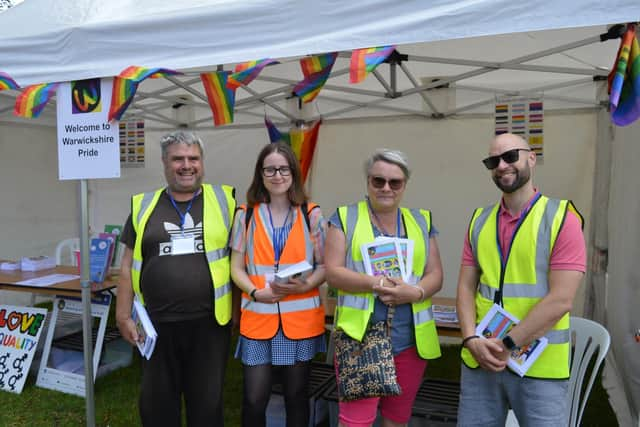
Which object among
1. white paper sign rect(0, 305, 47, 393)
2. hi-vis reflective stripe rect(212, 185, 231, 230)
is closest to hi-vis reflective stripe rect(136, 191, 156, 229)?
hi-vis reflective stripe rect(212, 185, 231, 230)

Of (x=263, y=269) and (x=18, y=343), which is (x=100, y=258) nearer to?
(x=18, y=343)

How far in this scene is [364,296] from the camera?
1.99 meters

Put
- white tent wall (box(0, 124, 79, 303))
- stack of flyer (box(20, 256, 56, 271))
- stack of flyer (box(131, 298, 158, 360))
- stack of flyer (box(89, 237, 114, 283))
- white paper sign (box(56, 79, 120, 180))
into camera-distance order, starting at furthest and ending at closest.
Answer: white tent wall (box(0, 124, 79, 303)) → stack of flyer (box(20, 256, 56, 271)) → stack of flyer (box(89, 237, 114, 283)) → white paper sign (box(56, 79, 120, 180)) → stack of flyer (box(131, 298, 158, 360))

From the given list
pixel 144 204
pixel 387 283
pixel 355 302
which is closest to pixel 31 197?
pixel 144 204

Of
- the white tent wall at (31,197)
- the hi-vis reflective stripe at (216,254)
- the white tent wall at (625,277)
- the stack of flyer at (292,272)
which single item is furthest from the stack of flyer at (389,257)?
the white tent wall at (31,197)

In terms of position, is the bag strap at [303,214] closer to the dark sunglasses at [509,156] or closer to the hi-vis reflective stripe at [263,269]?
the hi-vis reflective stripe at [263,269]

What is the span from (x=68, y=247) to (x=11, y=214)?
2.42 ft

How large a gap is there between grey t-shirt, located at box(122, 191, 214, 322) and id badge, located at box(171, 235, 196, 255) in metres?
0.01

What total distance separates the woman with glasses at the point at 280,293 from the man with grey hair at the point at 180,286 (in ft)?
0.39

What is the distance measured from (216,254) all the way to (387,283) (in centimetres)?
75

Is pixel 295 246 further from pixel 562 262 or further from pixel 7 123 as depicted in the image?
pixel 7 123

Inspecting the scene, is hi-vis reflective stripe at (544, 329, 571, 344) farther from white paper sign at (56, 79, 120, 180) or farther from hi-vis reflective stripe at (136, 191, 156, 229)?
white paper sign at (56, 79, 120, 180)

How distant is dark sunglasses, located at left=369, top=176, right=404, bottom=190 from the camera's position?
1.98 meters

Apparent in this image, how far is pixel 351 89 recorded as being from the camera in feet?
13.8
